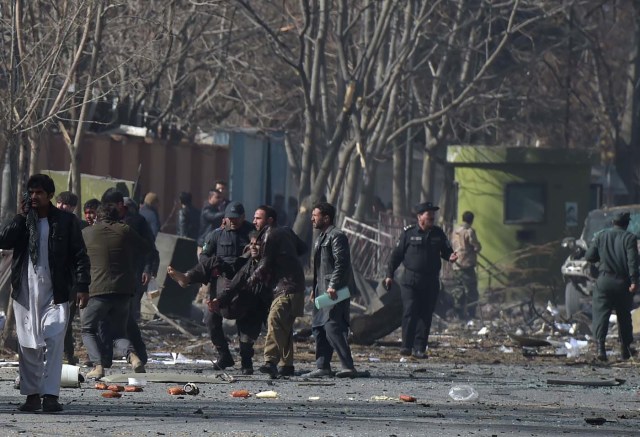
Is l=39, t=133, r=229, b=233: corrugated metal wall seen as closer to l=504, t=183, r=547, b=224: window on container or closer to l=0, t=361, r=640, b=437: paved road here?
l=504, t=183, r=547, b=224: window on container

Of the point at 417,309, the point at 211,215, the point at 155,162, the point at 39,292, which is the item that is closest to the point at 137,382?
the point at 39,292

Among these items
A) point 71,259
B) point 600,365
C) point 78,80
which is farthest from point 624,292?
point 71,259

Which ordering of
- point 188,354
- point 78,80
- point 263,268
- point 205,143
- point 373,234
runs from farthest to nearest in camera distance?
point 205,143 → point 373,234 → point 78,80 → point 188,354 → point 263,268

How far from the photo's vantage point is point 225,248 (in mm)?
14555

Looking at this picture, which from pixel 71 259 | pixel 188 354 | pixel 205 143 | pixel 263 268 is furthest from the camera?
pixel 205 143

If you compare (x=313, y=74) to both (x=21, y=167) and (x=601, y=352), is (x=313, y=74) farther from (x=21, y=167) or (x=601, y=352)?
(x=21, y=167)

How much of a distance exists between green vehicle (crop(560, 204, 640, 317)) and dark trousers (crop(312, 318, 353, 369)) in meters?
8.33

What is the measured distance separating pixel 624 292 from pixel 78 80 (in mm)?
6676

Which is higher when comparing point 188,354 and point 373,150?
point 373,150

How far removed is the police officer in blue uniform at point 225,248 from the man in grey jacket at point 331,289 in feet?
2.24

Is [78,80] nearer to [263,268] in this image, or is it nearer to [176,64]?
[263,268]

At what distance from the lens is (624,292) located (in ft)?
56.7

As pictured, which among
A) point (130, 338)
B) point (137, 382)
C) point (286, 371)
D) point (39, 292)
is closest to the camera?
point (39, 292)

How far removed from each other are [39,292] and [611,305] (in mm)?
8458
